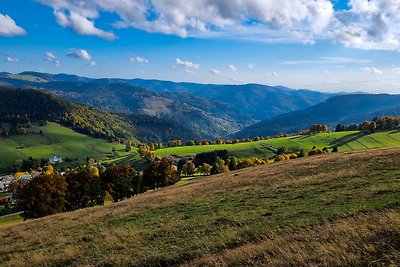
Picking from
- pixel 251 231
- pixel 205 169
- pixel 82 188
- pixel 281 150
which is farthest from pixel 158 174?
pixel 281 150

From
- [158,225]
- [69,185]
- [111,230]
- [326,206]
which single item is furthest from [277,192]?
[69,185]

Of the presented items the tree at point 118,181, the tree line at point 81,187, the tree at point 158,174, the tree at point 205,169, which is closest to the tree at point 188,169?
the tree at point 205,169

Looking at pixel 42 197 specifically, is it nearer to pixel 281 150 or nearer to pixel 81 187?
pixel 81 187

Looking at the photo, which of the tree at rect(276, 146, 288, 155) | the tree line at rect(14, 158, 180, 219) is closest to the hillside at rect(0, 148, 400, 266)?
the tree line at rect(14, 158, 180, 219)

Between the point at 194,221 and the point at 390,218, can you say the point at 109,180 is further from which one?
the point at 390,218

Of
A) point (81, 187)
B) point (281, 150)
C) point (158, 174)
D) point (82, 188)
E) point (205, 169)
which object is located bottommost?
point (205, 169)

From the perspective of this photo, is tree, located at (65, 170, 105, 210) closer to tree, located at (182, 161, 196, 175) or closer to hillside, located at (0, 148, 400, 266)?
hillside, located at (0, 148, 400, 266)
